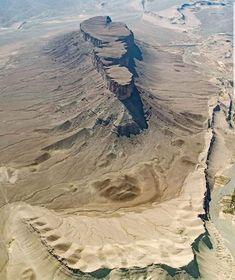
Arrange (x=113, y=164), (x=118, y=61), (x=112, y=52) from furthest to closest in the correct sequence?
(x=112, y=52) → (x=118, y=61) → (x=113, y=164)

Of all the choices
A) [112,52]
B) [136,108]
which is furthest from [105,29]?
[136,108]

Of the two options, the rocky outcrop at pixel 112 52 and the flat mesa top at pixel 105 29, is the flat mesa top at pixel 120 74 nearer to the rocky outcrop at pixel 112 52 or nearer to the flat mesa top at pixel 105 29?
the rocky outcrop at pixel 112 52

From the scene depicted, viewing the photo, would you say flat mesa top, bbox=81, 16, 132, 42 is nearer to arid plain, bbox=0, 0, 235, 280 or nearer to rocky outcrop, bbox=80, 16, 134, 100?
rocky outcrop, bbox=80, 16, 134, 100

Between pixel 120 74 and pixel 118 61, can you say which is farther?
pixel 118 61

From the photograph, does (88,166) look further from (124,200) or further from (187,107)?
(187,107)

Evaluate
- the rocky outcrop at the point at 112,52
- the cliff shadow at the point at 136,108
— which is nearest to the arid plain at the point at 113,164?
the cliff shadow at the point at 136,108

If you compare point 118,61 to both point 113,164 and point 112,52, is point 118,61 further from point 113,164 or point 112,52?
point 113,164

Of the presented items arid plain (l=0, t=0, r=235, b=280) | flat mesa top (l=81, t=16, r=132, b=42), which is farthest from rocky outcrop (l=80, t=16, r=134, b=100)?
arid plain (l=0, t=0, r=235, b=280)

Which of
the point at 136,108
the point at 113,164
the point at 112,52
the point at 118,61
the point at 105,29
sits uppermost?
the point at 118,61

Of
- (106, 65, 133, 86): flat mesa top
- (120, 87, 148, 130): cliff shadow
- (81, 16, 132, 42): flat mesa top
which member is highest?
(106, 65, 133, 86): flat mesa top
